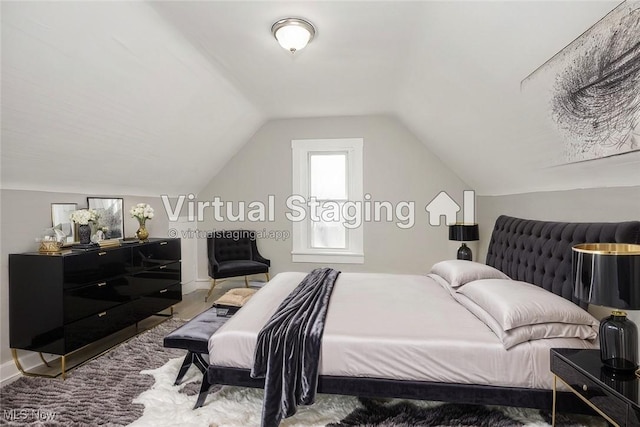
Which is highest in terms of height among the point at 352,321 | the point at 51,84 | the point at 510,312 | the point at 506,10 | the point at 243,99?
the point at 243,99

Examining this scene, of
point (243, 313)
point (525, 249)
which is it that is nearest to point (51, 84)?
point (243, 313)

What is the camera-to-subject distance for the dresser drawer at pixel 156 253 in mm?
3335

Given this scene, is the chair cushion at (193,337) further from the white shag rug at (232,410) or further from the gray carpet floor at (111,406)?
the white shag rug at (232,410)

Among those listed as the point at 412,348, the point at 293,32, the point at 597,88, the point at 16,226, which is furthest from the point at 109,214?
the point at 597,88

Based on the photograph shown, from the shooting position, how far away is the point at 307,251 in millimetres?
4980

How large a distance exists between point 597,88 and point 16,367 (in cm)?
426

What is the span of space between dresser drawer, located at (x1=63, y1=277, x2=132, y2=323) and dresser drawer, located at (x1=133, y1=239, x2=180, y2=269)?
0.83 feet

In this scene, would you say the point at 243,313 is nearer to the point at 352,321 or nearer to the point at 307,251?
the point at 352,321

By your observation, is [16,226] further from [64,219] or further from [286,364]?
[286,364]

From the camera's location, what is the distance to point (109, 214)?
3.52 meters

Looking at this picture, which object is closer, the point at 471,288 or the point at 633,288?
the point at 633,288

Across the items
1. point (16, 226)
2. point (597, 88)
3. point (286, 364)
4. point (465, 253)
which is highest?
point (597, 88)

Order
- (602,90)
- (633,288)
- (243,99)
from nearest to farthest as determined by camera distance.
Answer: (633,288) < (602,90) < (243,99)

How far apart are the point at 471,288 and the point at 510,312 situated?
524mm
